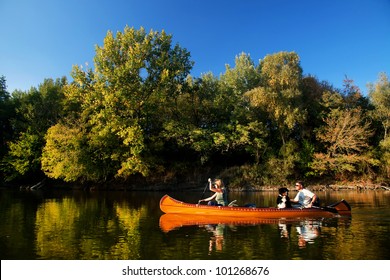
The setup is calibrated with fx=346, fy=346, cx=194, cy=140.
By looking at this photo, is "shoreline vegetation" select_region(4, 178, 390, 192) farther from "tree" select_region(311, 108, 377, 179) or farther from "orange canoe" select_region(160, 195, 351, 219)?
"orange canoe" select_region(160, 195, 351, 219)

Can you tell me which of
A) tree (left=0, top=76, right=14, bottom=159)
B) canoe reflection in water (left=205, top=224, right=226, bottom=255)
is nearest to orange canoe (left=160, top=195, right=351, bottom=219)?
canoe reflection in water (left=205, top=224, right=226, bottom=255)

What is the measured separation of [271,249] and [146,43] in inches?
1358

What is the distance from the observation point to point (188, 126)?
140 ft

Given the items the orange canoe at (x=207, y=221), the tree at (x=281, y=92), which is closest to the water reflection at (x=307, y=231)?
the orange canoe at (x=207, y=221)

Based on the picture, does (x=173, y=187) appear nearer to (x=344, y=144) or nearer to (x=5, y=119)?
(x=344, y=144)

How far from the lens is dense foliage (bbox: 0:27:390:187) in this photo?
3956 cm

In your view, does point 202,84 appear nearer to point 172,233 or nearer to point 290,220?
point 290,220

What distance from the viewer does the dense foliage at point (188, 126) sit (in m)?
39.6

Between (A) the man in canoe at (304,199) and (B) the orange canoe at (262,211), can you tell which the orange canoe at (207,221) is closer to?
(B) the orange canoe at (262,211)

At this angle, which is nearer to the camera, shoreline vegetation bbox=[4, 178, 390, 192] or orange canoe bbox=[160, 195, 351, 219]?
orange canoe bbox=[160, 195, 351, 219]

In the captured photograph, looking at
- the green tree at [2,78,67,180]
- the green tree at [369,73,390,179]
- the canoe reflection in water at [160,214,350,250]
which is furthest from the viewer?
the green tree at [2,78,67,180]

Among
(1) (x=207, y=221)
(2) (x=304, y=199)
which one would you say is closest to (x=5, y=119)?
(1) (x=207, y=221)
